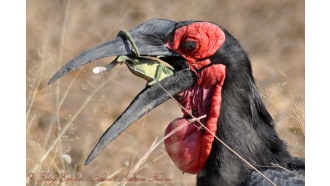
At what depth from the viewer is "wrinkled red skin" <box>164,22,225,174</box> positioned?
2.34m

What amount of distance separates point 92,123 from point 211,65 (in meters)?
1.21

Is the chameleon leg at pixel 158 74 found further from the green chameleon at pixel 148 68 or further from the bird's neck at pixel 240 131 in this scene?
the bird's neck at pixel 240 131

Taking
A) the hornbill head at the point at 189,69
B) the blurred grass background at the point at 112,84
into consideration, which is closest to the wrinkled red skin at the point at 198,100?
the hornbill head at the point at 189,69

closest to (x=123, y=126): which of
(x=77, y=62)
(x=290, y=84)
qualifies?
(x=77, y=62)

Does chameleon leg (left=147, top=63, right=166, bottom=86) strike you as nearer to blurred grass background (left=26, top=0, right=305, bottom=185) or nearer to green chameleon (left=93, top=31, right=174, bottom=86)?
green chameleon (left=93, top=31, right=174, bottom=86)

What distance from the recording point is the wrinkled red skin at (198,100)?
7.67ft

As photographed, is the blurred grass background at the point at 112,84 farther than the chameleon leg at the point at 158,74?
Yes

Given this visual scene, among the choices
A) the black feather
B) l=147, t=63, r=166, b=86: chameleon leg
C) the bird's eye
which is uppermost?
the bird's eye

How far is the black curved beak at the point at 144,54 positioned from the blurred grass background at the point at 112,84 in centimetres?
31

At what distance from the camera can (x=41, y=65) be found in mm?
2859

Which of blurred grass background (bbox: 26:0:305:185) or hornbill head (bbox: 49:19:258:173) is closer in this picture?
hornbill head (bbox: 49:19:258:173)

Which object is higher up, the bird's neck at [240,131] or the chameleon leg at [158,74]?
the chameleon leg at [158,74]

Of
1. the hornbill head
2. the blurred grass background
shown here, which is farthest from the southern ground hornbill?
the blurred grass background
